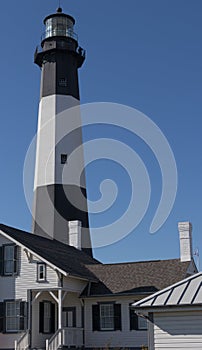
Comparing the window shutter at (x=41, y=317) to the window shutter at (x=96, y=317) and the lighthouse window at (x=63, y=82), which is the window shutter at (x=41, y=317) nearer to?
the window shutter at (x=96, y=317)

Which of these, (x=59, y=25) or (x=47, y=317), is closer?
(x=47, y=317)

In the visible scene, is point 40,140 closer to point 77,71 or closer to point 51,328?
point 77,71

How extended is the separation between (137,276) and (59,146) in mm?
10462

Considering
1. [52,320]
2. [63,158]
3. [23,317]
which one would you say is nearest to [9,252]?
[23,317]

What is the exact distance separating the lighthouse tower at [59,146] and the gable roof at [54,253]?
3.40 meters

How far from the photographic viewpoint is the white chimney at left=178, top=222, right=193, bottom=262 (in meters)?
24.5

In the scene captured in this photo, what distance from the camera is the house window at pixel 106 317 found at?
23094mm

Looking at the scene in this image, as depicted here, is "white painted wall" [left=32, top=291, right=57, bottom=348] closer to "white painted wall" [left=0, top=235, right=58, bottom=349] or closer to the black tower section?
"white painted wall" [left=0, top=235, right=58, bottom=349]

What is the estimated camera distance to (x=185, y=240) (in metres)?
24.9

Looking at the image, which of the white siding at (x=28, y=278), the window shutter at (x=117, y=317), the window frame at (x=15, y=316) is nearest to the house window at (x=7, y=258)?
the white siding at (x=28, y=278)

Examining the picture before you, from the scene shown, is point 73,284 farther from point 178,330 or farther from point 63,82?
point 63,82

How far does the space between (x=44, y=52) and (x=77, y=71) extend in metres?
2.16

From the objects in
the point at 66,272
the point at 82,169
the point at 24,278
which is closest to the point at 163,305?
the point at 66,272

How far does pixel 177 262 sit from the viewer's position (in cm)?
2470
